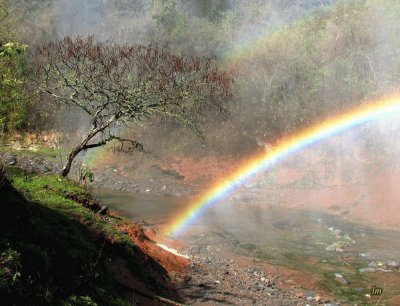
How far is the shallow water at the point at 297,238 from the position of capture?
536 inches

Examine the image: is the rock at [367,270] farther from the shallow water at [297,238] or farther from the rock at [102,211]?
the rock at [102,211]

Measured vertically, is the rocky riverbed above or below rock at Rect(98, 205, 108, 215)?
below

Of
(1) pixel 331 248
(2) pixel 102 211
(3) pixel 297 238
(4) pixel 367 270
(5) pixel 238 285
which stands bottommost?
(5) pixel 238 285

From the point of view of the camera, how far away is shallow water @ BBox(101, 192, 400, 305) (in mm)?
13626

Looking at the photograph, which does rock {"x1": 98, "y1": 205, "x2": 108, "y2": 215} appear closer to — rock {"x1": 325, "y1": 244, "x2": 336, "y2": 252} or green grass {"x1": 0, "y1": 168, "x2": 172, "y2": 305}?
green grass {"x1": 0, "y1": 168, "x2": 172, "y2": 305}

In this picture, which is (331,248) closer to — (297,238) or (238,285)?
(297,238)

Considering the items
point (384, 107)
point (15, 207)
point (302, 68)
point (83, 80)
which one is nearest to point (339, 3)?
point (302, 68)

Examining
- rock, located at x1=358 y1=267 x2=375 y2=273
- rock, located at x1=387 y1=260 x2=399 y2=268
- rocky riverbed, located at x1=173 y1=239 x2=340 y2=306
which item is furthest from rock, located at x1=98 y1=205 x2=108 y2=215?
rock, located at x1=387 y1=260 x2=399 y2=268

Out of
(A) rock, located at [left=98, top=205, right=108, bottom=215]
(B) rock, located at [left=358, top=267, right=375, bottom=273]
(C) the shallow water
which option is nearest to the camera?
(C) the shallow water

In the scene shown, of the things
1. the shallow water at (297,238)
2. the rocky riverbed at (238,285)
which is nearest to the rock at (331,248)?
the shallow water at (297,238)

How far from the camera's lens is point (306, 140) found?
34188 mm

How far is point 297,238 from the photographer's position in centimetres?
1934

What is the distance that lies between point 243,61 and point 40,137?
21290 mm

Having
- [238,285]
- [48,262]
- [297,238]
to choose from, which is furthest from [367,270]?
[48,262]
